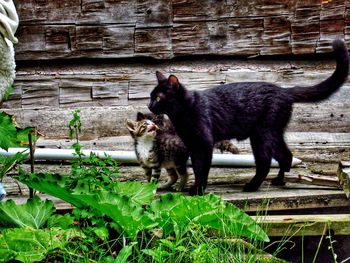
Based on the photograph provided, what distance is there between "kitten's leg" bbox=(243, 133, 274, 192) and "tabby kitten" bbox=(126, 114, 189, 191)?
42 cm

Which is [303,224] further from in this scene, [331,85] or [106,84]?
[106,84]

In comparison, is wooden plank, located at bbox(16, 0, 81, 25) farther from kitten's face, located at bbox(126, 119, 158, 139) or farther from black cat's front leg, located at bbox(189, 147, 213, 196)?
black cat's front leg, located at bbox(189, 147, 213, 196)

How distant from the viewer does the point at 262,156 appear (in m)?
5.34

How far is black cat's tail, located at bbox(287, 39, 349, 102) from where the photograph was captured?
5.34 meters

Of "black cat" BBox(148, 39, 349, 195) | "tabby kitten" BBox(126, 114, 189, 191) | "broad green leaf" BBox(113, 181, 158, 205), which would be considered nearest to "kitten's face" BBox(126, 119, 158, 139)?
"tabby kitten" BBox(126, 114, 189, 191)

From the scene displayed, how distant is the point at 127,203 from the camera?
4.09 m

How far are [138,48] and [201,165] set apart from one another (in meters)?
1.20

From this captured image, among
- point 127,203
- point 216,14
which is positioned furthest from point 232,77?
point 127,203

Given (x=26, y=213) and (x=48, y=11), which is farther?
(x=48, y=11)

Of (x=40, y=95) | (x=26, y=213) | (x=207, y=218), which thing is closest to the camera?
(x=207, y=218)

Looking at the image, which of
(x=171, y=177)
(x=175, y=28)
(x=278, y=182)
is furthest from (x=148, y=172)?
(x=175, y=28)

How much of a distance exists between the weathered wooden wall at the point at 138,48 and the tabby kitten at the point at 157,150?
66cm

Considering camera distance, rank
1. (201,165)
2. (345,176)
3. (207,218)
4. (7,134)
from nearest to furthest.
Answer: (7,134)
(207,218)
(345,176)
(201,165)

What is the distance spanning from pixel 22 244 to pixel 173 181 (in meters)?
1.76
